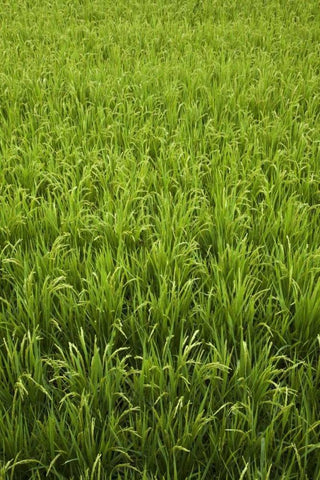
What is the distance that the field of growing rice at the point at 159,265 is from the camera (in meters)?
1.39

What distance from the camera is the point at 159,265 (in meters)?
1.94

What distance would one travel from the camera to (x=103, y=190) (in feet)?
8.27

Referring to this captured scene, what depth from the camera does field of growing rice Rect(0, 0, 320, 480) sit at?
54.8 inches

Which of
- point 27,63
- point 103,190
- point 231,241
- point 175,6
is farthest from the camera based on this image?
point 175,6

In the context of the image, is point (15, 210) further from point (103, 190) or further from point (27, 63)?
point (27, 63)

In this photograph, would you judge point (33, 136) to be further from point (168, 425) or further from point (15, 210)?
point (168, 425)

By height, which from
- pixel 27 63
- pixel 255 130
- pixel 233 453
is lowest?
pixel 233 453

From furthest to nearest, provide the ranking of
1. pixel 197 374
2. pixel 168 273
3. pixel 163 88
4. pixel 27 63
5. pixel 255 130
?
1. pixel 27 63
2. pixel 163 88
3. pixel 255 130
4. pixel 168 273
5. pixel 197 374

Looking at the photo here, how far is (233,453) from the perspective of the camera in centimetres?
131

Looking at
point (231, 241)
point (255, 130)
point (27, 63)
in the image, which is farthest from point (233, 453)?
point (27, 63)

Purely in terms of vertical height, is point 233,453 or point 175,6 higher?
point 175,6

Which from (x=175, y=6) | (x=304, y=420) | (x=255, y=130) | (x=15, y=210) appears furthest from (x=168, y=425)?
(x=175, y=6)

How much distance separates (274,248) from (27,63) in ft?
8.79

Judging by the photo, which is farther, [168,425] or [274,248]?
[274,248]
